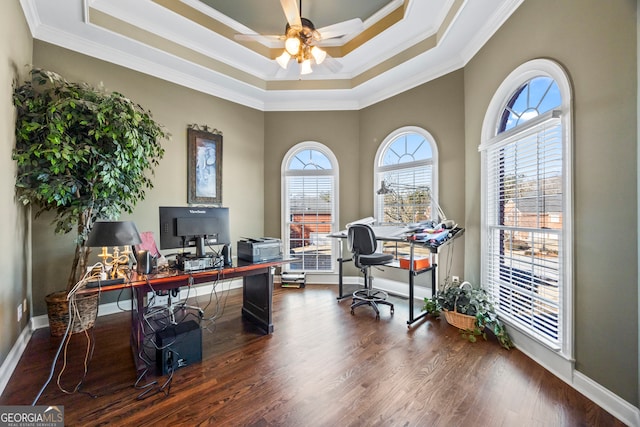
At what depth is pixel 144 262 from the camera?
220 cm

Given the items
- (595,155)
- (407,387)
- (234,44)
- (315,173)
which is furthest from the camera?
(315,173)

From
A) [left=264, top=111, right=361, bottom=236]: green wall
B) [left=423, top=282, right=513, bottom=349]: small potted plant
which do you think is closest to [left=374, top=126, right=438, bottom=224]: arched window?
[left=264, top=111, right=361, bottom=236]: green wall

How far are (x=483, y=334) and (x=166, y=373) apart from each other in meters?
2.92

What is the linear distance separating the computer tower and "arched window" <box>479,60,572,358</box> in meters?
2.86

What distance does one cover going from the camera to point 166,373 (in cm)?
211

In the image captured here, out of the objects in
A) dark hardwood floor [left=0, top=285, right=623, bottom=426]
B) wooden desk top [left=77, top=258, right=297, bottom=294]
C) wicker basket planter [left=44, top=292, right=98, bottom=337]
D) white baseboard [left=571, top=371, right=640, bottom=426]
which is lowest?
dark hardwood floor [left=0, top=285, right=623, bottom=426]

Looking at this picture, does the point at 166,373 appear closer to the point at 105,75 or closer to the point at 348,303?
the point at 348,303

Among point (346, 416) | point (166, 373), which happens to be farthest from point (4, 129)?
point (346, 416)

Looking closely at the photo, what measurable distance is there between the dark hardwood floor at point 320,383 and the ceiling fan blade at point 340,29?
3016 millimetres

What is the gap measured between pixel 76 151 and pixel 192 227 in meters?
1.29

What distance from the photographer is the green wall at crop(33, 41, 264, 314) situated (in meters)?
2.93

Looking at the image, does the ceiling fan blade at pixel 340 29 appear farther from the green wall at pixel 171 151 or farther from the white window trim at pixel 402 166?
the green wall at pixel 171 151

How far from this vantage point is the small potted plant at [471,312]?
8.72 feet

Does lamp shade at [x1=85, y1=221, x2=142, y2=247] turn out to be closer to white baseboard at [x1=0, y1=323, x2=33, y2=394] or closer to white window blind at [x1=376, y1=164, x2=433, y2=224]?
white baseboard at [x1=0, y1=323, x2=33, y2=394]
